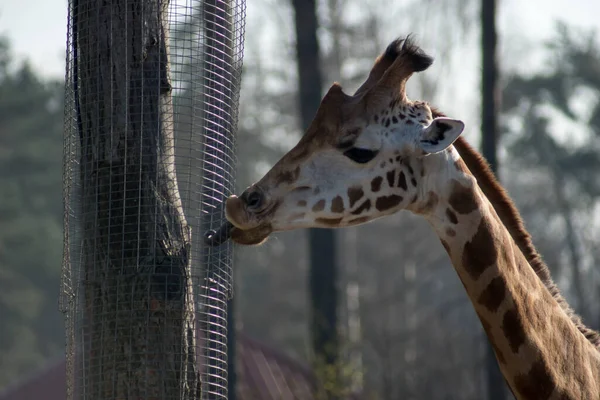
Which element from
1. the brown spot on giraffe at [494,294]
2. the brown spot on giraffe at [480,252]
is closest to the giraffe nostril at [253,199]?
the brown spot on giraffe at [480,252]

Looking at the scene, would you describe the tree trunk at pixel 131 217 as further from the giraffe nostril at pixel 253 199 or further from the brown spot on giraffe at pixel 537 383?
the brown spot on giraffe at pixel 537 383

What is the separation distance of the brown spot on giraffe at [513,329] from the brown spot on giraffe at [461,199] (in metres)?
0.54

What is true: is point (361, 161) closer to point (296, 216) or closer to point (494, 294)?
point (296, 216)

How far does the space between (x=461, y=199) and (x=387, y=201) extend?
0.37m

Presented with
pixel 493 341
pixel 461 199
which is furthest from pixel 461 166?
pixel 493 341

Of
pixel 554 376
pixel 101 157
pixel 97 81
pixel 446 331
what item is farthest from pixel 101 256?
pixel 446 331

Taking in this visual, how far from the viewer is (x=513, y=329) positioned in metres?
5.28

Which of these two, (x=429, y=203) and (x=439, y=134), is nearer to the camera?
(x=439, y=134)

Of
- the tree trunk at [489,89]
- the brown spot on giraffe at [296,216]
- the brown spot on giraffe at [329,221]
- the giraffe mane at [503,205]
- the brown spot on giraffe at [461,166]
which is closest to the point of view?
the brown spot on giraffe at [296,216]

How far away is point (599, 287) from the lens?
25.1 m

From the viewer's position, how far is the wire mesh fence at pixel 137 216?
4.97m

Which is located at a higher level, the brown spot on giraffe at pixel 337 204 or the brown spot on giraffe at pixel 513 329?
the brown spot on giraffe at pixel 337 204

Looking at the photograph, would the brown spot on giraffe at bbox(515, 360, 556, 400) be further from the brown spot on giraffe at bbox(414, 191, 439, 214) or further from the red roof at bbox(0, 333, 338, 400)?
the red roof at bbox(0, 333, 338, 400)

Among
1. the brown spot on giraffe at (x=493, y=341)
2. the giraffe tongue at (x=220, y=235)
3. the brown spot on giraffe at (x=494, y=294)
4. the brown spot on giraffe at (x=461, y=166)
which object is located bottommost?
the brown spot on giraffe at (x=493, y=341)
